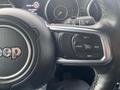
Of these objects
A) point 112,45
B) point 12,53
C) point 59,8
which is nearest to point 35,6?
point 59,8

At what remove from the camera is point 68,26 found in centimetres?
139

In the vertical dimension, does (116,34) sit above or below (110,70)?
above

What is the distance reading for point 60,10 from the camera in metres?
2.03

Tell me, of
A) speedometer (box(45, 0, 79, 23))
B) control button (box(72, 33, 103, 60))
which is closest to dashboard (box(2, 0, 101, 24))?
speedometer (box(45, 0, 79, 23))

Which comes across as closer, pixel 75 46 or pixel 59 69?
pixel 75 46

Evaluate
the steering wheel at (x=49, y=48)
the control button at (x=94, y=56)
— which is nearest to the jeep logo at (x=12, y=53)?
the steering wheel at (x=49, y=48)

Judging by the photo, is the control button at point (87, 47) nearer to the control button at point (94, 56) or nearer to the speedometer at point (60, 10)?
the control button at point (94, 56)

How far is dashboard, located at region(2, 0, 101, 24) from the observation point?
1.85 meters

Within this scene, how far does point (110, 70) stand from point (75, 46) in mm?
152

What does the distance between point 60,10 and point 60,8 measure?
0.04 m

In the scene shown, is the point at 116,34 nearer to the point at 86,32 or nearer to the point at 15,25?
the point at 86,32

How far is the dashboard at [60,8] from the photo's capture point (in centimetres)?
185

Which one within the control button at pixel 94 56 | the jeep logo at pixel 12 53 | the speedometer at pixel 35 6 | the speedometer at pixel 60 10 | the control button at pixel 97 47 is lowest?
the control button at pixel 94 56

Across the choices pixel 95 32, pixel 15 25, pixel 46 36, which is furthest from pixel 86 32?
pixel 15 25
